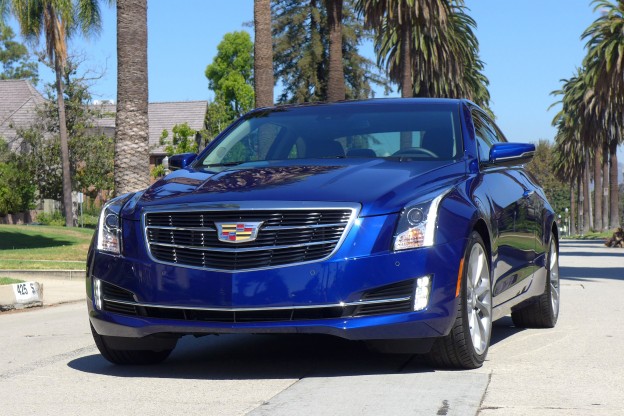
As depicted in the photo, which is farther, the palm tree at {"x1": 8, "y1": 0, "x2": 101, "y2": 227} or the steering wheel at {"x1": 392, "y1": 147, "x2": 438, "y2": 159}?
the palm tree at {"x1": 8, "y1": 0, "x2": 101, "y2": 227}

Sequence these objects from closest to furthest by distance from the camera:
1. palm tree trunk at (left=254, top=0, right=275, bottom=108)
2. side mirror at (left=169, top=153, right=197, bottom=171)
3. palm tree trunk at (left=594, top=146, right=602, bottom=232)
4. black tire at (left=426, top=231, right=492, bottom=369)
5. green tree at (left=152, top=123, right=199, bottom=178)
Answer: black tire at (left=426, top=231, right=492, bottom=369), side mirror at (left=169, top=153, right=197, bottom=171), palm tree trunk at (left=254, top=0, right=275, bottom=108), green tree at (left=152, top=123, right=199, bottom=178), palm tree trunk at (left=594, top=146, right=602, bottom=232)

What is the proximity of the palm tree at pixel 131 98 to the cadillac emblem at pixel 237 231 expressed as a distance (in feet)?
42.8

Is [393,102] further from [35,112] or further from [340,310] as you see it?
[35,112]

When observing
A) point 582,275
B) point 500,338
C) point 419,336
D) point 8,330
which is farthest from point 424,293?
point 582,275

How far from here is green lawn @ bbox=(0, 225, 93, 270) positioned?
21359 mm

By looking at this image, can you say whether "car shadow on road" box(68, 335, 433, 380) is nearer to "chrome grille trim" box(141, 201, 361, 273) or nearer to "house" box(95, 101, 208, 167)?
"chrome grille trim" box(141, 201, 361, 273)

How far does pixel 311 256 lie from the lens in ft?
21.1

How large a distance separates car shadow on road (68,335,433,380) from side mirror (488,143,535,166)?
1482 millimetres

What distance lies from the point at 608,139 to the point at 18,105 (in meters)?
41.4

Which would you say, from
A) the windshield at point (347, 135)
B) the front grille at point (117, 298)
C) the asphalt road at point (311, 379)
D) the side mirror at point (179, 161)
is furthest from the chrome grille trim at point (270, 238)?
the side mirror at point (179, 161)

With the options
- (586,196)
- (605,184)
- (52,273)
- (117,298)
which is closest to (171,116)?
(605,184)

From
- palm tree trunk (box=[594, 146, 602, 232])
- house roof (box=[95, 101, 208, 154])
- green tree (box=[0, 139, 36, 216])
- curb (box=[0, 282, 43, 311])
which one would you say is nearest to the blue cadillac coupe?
curb (box=[0, 282, 43, 311])

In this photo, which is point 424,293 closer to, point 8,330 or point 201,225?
point 201,225

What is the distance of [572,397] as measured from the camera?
611 centimetres
